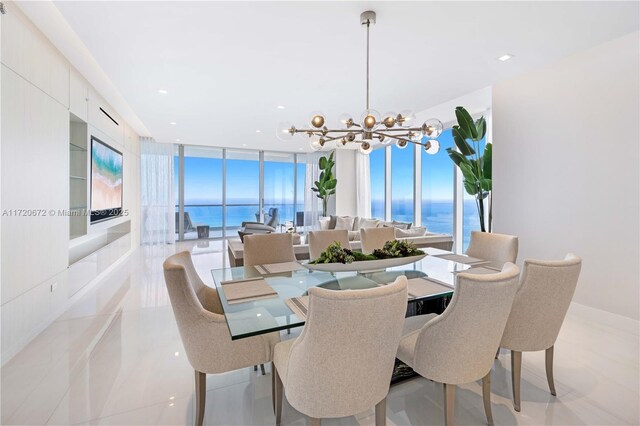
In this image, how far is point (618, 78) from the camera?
3.06m

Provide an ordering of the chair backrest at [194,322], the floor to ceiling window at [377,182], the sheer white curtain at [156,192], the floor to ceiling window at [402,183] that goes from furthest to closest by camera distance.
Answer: the floor to ceiling window at [377,182], the sheer white curtain at [156,192], the floor to ceiling window at [402,183], the chair backrest at [194,322]

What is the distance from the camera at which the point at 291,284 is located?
86.4 inches

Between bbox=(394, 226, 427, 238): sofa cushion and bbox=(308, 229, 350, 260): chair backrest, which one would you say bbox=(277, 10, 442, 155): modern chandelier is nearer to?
bbox=(308, 229, 350, 260): chair backrest

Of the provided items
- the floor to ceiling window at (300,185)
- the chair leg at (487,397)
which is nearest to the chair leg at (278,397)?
the chair leg at (487,397)

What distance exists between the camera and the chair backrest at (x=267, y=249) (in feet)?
9.92

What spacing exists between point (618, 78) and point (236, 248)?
443 cm

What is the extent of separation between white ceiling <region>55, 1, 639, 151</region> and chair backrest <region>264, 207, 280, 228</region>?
15.8ft

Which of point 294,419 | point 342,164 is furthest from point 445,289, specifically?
point 342,164

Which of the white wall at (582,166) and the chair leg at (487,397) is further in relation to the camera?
the white wall at (582,166)

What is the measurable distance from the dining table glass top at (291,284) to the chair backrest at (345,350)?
27cm

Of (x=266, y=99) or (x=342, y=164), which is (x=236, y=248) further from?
(x=342, y=164)

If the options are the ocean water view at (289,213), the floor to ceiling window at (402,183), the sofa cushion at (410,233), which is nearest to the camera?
the sofa cushion at (410,233)

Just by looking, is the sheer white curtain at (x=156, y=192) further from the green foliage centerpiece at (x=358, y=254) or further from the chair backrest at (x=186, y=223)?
the green foliage centerpiece at (x=358, y=254)

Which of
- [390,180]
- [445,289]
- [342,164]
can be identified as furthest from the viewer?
[342,164]
